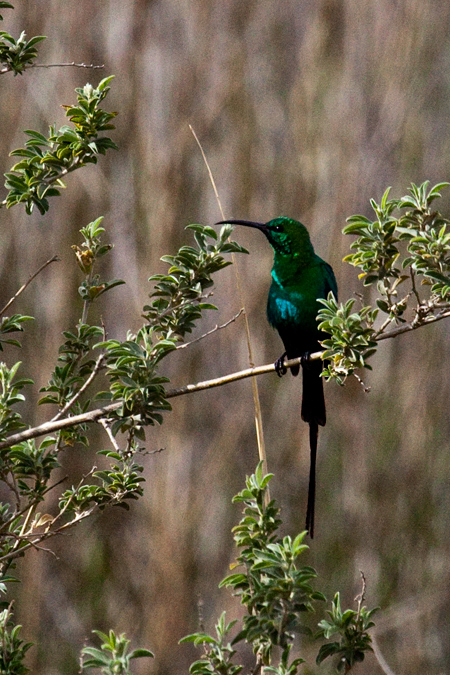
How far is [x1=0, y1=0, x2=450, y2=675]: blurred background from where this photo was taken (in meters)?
5.60

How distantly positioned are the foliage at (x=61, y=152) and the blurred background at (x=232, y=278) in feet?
11.5

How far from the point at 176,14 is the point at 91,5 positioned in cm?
57

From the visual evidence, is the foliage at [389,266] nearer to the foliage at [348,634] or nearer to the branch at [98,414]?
the branch at [98,414]

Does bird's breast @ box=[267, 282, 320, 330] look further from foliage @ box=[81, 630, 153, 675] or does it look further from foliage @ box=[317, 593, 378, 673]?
foliage @ box=[81, 630, 153, 675]

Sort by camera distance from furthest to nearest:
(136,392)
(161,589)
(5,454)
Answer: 1. (161,589)
2. (5,454)
3. (136,392)

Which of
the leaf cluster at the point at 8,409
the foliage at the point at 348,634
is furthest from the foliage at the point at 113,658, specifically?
the leaf cluster at the point at 8,409

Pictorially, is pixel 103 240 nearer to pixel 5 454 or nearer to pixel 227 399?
pixel 227 399

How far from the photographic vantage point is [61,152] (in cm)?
198

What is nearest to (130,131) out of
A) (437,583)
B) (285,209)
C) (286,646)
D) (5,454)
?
(285,209)

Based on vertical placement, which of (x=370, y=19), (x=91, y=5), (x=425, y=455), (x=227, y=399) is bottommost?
(x=425, y=455)

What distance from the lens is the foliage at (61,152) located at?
199cm

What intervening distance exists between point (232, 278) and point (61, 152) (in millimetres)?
3556

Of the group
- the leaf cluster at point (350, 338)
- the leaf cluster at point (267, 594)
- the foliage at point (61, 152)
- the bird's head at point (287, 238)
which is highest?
the bird's head at point (287, 238)

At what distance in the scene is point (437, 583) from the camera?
5688mm
